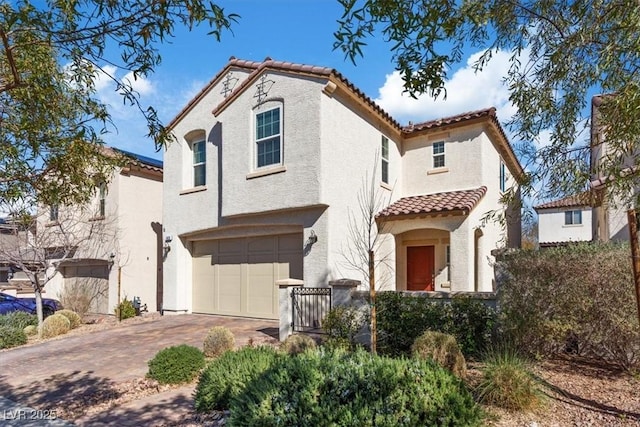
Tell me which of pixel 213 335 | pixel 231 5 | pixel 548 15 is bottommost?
pixel 213 335

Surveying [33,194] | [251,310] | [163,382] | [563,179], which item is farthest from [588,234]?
[33,194]

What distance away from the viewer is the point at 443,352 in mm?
6629

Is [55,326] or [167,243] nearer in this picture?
[55,326]

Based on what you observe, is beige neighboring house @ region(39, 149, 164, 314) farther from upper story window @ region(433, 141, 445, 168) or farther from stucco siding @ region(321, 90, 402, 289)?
upper story window @ region(433, 141, 445, 168)

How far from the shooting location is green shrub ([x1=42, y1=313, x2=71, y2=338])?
14.1 meters

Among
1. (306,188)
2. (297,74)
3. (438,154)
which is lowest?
(306,188)

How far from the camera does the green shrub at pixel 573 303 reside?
6777 millimetres

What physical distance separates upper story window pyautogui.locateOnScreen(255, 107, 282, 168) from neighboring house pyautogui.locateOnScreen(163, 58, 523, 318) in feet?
0.13

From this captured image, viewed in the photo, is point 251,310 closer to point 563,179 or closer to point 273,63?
point 273,63

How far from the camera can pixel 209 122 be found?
15414 millimetres

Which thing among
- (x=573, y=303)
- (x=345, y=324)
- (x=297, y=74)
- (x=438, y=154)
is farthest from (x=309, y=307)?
(x=438, y=154)

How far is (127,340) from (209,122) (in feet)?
25.6

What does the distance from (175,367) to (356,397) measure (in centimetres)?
470

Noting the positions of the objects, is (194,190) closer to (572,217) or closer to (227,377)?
(227,377)
